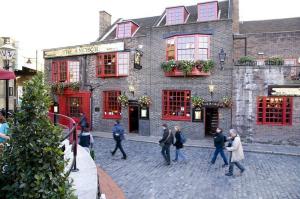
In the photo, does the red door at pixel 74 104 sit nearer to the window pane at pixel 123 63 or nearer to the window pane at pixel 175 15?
the window pane at pixel 123 63

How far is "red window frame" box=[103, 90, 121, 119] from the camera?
20.6 m

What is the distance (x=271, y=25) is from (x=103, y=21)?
1496cm

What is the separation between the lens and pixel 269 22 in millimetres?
22656

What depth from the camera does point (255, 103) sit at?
652 inches

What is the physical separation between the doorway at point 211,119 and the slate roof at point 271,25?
7.62 metres

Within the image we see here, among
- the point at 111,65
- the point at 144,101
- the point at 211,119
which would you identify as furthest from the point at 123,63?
the point at 211,119

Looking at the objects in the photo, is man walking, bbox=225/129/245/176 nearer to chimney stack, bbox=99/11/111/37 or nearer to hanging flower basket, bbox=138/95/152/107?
hanging flower basket, bbox=138/95/152/107

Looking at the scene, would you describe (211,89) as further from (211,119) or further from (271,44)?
(271,44)

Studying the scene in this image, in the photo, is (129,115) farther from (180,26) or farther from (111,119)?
(180,26)

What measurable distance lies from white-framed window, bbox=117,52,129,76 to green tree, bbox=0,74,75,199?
54.6ft

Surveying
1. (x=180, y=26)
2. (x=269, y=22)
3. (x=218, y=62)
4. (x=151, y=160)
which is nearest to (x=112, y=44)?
(x=180, y=26)

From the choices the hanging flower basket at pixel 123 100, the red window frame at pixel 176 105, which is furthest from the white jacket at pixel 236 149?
the hanging flower basket at pixel 123 100

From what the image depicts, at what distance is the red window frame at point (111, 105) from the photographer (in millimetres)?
20609

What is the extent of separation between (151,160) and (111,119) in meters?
9.16
